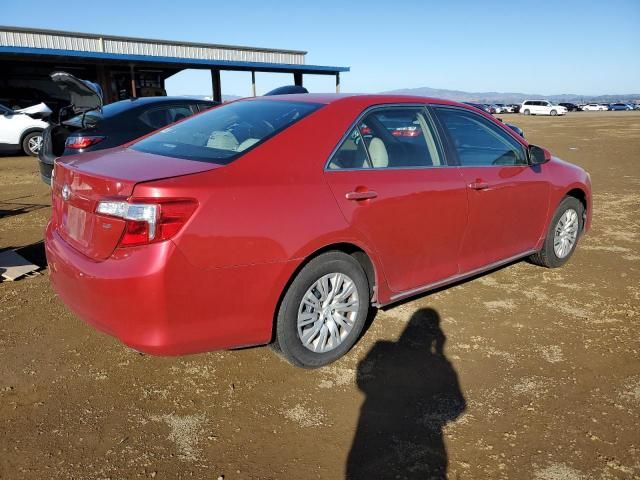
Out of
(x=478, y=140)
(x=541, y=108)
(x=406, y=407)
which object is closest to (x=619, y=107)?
(x=541, y=108)

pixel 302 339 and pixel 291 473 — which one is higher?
pixel 302 339

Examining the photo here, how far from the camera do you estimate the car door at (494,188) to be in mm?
3785

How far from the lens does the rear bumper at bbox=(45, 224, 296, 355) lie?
2.40 m

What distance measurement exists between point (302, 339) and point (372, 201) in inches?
36.2

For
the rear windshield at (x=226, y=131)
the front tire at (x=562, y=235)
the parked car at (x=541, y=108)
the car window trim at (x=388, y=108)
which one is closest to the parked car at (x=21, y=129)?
the rear windshield at (x=226, y=131)

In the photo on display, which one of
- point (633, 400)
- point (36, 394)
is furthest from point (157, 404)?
point (633, 400)

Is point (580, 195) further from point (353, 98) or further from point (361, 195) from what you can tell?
point (361, 195)

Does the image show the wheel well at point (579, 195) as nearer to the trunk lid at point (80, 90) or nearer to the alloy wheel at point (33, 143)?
the trunk lid at point (80, 90)

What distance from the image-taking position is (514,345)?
3.48 m

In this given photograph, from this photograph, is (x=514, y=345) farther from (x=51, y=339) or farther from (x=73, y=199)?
(x=51, y=339)

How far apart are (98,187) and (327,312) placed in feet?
4.73

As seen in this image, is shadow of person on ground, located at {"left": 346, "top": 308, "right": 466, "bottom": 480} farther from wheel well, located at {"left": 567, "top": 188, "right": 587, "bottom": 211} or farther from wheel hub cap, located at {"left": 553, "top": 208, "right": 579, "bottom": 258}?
wheel well, located at {"left": 567, "top": 188, "right": 587, "bottom": 211}

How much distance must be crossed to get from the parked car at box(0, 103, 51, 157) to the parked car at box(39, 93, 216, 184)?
6.40m

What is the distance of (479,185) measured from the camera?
376cm
